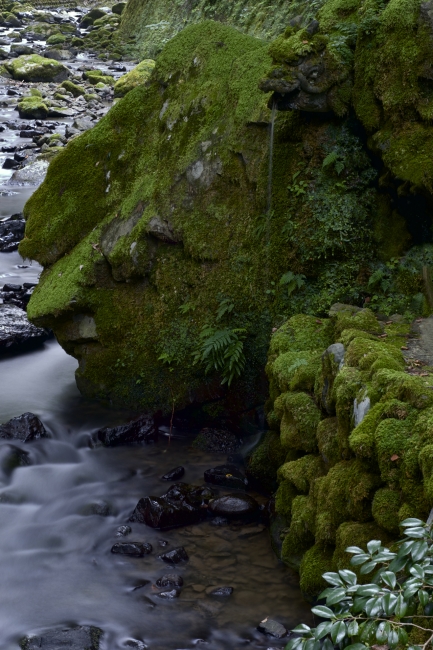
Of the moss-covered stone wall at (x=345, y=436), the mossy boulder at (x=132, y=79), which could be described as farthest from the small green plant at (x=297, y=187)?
the mossy boulder at (x=132, y=79)

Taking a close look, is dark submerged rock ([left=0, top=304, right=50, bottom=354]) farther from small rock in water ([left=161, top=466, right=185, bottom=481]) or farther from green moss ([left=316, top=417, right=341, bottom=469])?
green moss ([left=316, top=417, right=341, bottom=469])

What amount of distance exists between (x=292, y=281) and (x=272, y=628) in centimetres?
418

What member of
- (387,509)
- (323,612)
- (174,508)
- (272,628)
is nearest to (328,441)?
(387,509)

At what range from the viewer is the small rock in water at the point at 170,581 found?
6.44m

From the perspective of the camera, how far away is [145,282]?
31.7 feet

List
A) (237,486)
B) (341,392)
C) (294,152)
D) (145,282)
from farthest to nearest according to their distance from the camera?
(145,282)
(294,152)
(237,486)
(341,392)

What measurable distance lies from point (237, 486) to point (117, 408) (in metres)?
2.48

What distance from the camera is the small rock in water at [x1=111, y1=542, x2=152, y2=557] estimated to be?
22.9 ft

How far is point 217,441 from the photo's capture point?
8.96 meters

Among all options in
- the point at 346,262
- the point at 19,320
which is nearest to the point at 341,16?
the point at 346,262

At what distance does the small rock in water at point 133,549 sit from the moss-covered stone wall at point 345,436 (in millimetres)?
1414

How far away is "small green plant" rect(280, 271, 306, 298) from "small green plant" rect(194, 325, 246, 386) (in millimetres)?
784

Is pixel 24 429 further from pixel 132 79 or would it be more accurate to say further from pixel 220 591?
pixel 132 79

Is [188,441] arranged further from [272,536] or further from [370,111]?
[370,111]
